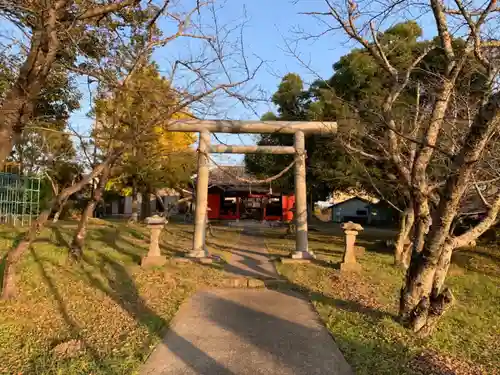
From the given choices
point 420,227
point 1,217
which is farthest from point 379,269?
point 1,217

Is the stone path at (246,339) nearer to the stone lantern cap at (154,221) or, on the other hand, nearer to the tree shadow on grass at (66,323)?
the tree shadow on grass at (66,323)

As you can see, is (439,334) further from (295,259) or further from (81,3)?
(81,3)

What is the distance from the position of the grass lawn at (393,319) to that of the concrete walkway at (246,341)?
12.2 inches

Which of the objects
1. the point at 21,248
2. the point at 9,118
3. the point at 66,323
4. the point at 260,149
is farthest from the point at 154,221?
the point at 9,118

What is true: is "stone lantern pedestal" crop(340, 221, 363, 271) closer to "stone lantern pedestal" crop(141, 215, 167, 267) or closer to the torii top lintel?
the torii top lintel

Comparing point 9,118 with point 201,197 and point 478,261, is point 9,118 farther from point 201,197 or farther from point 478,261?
point 478,261

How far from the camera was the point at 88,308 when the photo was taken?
21.3 feet

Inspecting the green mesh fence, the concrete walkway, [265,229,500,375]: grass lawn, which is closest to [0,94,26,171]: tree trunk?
the concrete walkway

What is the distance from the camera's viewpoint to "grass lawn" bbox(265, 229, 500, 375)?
4.82 meters

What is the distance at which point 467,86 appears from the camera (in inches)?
326

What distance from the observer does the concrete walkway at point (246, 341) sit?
445 cm

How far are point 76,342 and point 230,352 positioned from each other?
180 centimetres

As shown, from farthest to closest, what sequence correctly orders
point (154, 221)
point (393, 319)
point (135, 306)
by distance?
point (154, 221) → point (135, 306) → point (393, 319)

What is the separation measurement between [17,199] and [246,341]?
1474 cm
